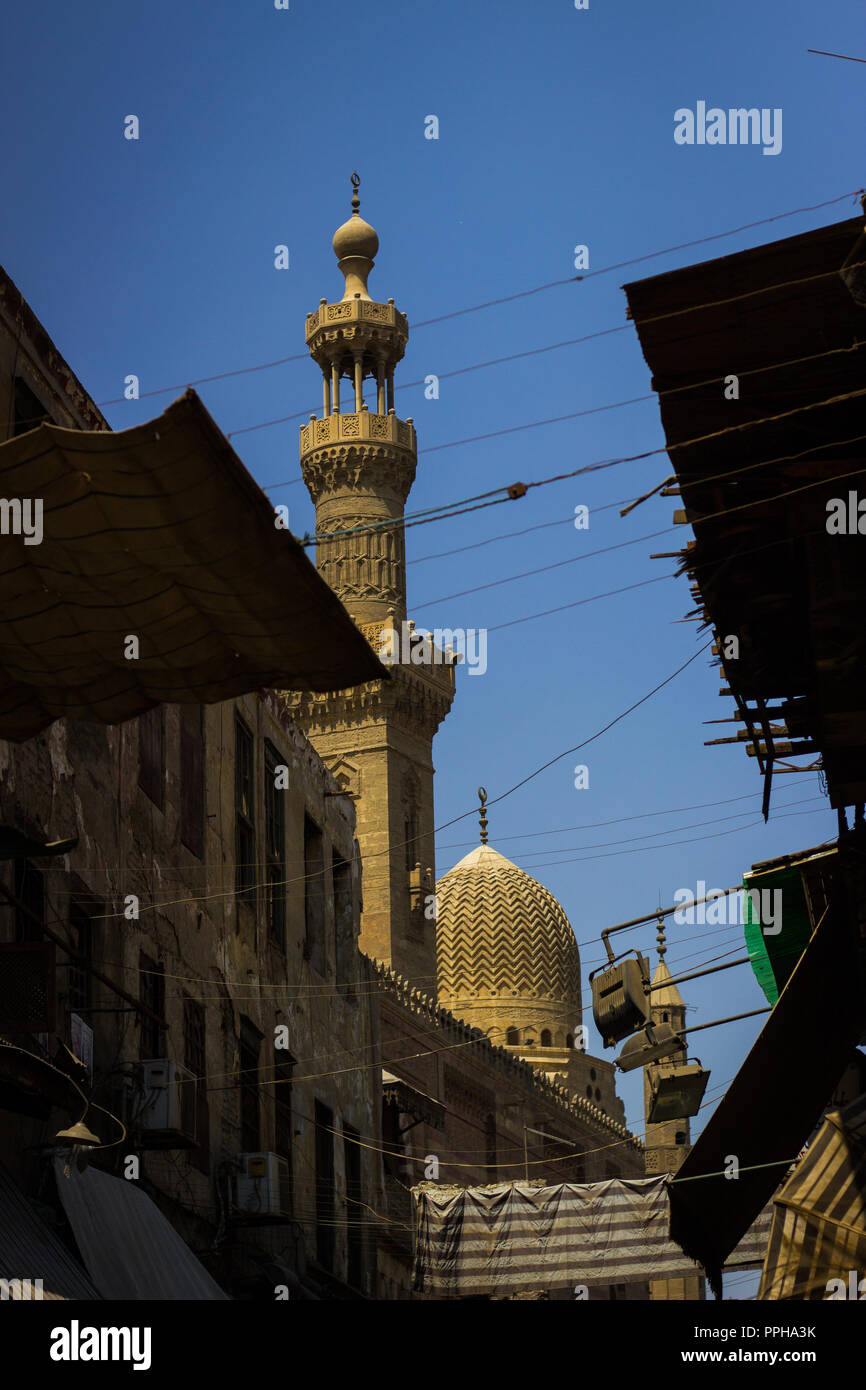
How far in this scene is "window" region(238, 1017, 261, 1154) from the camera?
64.2 ft

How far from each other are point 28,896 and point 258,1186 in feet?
17.0

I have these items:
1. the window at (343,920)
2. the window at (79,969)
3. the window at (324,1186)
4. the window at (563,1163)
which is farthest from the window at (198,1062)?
the window at (563,1163)

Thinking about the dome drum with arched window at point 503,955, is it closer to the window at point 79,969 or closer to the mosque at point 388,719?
the mosque at point 388,719

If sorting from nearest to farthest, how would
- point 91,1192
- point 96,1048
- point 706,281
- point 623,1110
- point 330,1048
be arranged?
1. point 706,281
2. point 91,1192
3. point 96,1048
4. point 330,1048
5. point 623,1110

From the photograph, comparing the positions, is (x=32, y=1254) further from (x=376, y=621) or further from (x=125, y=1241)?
(x=376, y=621)

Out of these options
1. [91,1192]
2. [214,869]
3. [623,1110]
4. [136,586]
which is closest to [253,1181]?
[214,869]

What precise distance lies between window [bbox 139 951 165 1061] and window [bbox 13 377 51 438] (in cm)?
466

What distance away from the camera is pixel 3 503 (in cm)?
980

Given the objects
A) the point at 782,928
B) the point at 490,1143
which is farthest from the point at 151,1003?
the point at 490,1143

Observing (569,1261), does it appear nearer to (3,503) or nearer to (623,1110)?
(3,503)

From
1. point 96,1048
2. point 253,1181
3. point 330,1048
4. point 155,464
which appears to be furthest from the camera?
point 330,1048

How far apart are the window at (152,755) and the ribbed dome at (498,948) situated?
1686 inches

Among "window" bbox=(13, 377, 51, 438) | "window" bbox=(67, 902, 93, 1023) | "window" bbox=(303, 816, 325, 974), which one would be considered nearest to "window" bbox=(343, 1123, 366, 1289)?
"window" bbox=(303, 816, 325, 974)
